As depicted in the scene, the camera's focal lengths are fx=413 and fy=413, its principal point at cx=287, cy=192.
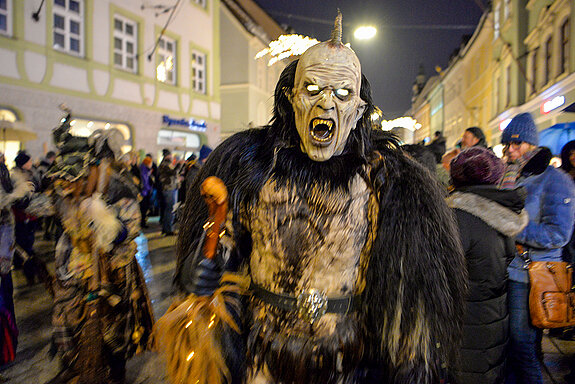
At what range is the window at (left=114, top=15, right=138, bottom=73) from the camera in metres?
14.7

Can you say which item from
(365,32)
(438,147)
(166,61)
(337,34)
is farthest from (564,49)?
(337,34)

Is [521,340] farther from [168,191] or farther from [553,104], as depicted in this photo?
[553,104]

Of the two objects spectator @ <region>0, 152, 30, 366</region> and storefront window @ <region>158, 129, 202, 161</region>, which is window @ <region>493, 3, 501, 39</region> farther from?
spectator @ <region>0, 152, 30, 366</region>

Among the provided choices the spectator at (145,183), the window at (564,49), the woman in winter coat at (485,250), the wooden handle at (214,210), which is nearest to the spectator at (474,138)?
the woman in winter coat at (485,250)

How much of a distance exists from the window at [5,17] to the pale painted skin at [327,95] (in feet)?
40.1

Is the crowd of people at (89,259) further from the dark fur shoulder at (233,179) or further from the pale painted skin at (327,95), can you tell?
A: the pale painted skin at (327,95)

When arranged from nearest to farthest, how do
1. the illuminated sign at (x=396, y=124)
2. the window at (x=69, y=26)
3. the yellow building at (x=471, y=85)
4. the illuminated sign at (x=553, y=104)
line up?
1. the illuminated sign at (x=396, y=124)
2. the window at (x=69, y=26)
3. the illuminated sign at (x=553, y=104)
4. the yellow building at (x=471, y=85)

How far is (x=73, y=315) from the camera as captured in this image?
3.08 metres

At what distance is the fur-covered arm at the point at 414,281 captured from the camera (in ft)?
5.48

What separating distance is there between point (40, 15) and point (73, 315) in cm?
1176

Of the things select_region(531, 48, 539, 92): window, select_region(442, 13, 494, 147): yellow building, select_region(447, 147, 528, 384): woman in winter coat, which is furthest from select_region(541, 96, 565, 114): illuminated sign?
select_region(447, 147, 528, 384): woman in winter coat

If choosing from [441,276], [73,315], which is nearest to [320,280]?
[441,276]

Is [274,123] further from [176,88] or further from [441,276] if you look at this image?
[176,88]

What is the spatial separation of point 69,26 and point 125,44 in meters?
2.39
